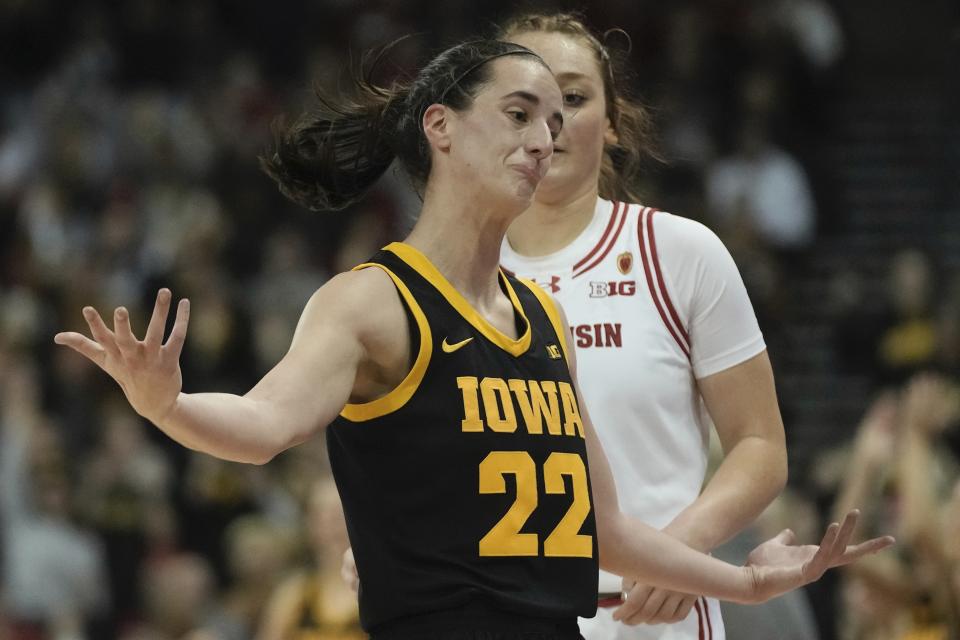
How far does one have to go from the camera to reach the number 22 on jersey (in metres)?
3.56

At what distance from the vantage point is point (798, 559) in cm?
417

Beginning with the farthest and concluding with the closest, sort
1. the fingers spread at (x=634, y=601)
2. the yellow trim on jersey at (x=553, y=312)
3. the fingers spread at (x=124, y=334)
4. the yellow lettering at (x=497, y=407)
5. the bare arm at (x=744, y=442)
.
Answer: the bare arm at (x=744, y=442)
the fingers spread at (x=634, y=601)
the yellow trim on jersey at (x=553, y=312)
the yellow lettering at (x=497, y=407)
the fingers spread at (x=124, y=334)

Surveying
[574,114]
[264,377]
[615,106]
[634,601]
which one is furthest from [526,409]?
[615,106]

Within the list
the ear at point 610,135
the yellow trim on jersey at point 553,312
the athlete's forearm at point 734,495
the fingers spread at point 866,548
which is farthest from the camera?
the ear at point 610,135

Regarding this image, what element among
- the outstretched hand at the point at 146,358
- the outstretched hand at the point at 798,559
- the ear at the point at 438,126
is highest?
the ear at the point at 438,126

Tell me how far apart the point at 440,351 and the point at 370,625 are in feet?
2.09

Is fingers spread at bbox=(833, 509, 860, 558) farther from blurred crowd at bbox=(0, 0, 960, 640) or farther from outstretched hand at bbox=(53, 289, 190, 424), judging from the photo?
blurred crowd at bbox=(0, 0, 960, 640)

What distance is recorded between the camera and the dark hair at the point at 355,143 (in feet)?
13.0

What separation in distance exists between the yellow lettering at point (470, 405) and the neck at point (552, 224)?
4.36 feet

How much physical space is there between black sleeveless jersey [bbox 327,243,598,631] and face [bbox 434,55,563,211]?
250 millimetres

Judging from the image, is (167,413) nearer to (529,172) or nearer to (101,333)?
(101,333)

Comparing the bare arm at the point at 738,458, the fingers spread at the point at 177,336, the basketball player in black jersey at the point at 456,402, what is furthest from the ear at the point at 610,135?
the fingers spread at the point at 177,336

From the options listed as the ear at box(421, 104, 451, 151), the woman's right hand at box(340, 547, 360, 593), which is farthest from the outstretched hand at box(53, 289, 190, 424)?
the woman's right hand at box(340, 547, 360, 593)

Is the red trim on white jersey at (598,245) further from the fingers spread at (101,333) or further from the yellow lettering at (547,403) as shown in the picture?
the fingers spread at (101,333)
